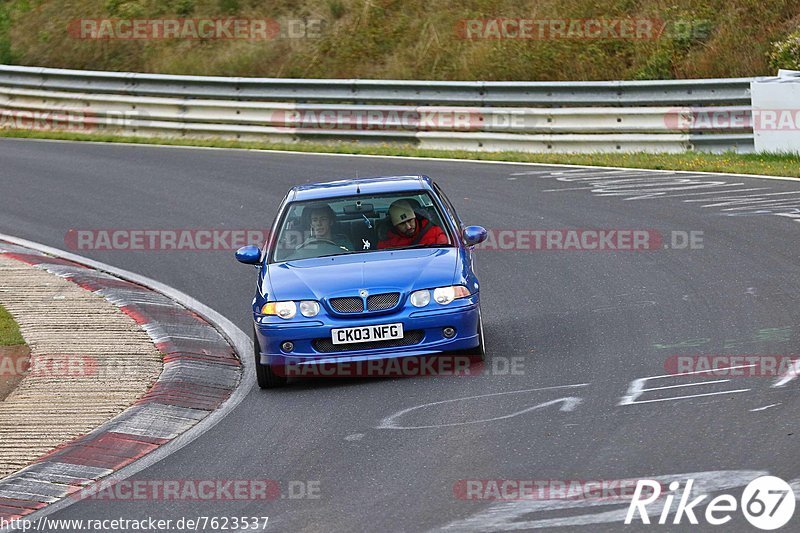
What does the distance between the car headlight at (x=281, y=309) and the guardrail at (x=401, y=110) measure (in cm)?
1198

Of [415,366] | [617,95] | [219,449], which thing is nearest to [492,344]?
[415,366]

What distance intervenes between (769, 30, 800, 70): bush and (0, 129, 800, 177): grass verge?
2980mm

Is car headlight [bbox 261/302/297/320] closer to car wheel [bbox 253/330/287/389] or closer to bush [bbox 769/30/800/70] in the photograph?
car wheel [bbox 253/330/287/389]

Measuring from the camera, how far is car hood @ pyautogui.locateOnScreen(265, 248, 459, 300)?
980 cm

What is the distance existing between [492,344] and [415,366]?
864 millimetres

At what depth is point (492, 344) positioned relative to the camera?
34.9ft

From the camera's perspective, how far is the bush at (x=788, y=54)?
21797 millimetres
